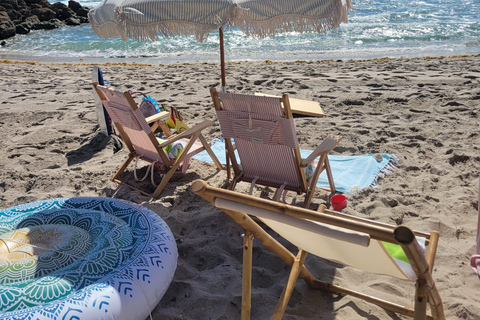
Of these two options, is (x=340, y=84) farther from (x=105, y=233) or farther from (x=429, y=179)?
(x=105, y=233)

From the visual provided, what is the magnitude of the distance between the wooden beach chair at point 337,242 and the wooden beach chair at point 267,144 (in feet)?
3.19

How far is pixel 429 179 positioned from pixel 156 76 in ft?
20.5

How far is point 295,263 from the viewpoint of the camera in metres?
2.56

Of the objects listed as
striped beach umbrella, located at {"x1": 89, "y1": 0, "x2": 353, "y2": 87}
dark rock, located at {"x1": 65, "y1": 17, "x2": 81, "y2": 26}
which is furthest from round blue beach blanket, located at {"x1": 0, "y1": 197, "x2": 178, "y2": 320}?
dark rock, located at {"x1": 65, "y1": 17, "x2": 81, "y2": 26}

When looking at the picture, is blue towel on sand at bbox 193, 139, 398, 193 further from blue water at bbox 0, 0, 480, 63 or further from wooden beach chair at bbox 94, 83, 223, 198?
blue water at bbox 0, 0, 480, 63

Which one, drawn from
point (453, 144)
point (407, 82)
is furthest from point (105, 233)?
point (407, 82)

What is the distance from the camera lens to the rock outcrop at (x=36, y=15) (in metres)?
21.8

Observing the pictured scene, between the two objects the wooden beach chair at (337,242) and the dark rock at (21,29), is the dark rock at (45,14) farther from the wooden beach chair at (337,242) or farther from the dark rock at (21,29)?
the wooden beach chair at (337,242)

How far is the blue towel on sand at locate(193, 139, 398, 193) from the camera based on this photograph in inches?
168

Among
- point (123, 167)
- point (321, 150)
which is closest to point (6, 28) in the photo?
point (123, 167)

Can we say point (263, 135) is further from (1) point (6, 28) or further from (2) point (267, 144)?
(1) point (6, 28)

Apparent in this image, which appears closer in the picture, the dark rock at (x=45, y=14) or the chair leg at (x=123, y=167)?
the chair leg at (x=123, y=167)

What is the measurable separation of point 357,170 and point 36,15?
2344 centimetres

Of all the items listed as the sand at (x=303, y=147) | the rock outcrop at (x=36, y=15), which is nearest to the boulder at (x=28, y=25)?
the rock outcrop at (x=36, y=15)
